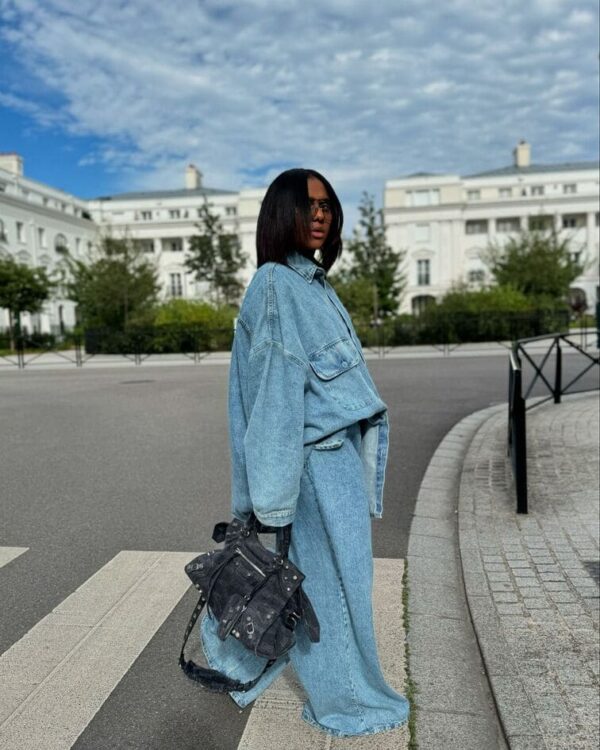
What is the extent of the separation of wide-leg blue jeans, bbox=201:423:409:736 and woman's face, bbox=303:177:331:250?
584mm

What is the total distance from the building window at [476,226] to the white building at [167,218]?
25318 mm

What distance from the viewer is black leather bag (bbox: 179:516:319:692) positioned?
183cm

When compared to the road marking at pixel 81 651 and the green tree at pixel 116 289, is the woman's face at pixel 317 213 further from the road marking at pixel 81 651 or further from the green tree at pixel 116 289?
the green tree at pixel 116 289

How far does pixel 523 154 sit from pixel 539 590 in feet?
265

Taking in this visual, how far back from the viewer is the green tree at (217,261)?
4700cm

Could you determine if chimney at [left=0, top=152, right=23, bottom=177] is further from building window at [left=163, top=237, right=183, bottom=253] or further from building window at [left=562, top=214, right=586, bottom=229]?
building window at [left=562, top=214, right=586, bottom=229]

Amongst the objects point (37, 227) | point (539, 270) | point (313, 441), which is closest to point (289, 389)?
point (313, 441)

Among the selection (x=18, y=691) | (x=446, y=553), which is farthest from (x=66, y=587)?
(x=446, y=553)

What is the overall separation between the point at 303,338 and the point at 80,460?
569 centimetres

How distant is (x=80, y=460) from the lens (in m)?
7.01

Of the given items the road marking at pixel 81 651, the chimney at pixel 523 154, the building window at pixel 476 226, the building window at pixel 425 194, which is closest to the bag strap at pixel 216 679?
the road marking at pixel 81 651

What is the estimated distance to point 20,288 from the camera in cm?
3478

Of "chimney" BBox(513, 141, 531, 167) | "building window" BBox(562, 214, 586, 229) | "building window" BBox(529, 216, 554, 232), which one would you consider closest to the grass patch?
"building window" BBox(529, 216, 554, 232)

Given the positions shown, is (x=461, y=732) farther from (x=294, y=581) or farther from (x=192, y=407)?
(x=192, y=407)
